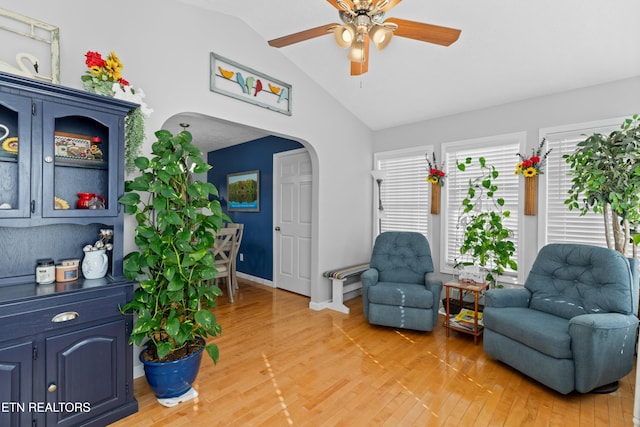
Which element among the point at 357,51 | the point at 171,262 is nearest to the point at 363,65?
the point at 357,51

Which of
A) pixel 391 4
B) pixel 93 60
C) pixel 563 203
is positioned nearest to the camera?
pixel 391 4

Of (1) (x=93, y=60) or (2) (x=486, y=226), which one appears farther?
(2) (x=486, y=226)

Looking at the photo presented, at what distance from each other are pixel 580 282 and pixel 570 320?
550 mm

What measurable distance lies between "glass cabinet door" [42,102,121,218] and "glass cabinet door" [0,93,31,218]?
0.07 meters

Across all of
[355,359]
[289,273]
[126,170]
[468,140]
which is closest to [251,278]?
[289,273]

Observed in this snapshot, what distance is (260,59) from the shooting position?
10.6ft

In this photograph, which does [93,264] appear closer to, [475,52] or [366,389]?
[366,389]

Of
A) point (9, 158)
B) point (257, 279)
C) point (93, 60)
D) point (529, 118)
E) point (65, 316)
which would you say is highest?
point (529, 118)

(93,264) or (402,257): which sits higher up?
(93,264)

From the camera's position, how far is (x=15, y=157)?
1810mm

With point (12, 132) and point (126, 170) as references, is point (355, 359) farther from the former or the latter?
point (12, 132)

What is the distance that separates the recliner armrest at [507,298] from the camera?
2703mm

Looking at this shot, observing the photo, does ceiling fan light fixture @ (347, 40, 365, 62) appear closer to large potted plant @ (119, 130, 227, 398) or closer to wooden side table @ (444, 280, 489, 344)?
large potted plant @ (119, 130, 227, 398)

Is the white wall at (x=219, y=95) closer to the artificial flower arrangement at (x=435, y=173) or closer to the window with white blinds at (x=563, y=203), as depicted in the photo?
the artificial flower arrangement at (x=435, y=173)
